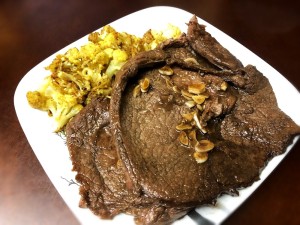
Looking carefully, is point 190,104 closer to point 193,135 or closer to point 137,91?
point 193,135

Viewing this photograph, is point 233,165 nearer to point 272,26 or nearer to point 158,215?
point 158,215

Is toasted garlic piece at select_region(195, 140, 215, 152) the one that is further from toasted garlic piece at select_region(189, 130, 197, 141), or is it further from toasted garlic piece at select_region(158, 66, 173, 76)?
toasted garlic piece at select_region(158, 66, 173, 76)

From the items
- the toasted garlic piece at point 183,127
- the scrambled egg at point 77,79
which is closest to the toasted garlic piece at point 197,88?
the toasted garlic piece at point 183,127

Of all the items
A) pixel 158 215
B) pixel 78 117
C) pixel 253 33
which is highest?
pixel 253 33

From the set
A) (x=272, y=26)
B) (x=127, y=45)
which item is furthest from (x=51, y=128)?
(x=272, y=26)

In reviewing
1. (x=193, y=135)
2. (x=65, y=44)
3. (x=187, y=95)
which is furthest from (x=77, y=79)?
(x=65, y=44)

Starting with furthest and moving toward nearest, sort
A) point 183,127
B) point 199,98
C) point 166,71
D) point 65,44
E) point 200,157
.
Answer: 1. point 65,44
2. point 166,71
3. point 199,98
4. point 183,127
5. point 200,157

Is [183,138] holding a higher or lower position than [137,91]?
lower

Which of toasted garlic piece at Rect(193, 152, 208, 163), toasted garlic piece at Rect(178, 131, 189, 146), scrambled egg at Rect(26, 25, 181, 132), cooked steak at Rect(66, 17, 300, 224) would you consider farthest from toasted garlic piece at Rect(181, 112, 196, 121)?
scrambled egg at Rect(26, 25, 181, 132)
